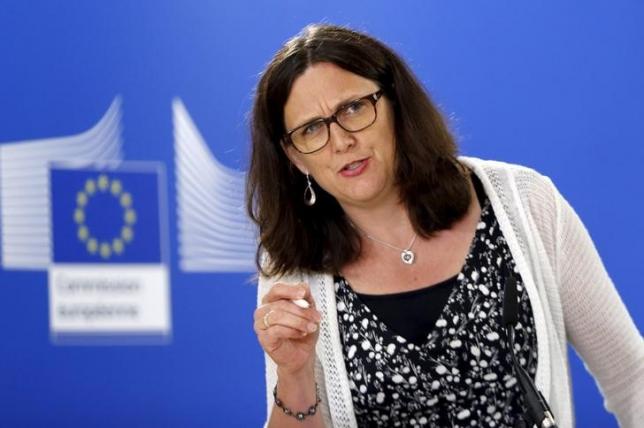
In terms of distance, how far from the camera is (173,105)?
335 cm

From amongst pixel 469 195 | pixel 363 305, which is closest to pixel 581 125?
pixel 469 195

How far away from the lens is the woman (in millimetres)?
1886

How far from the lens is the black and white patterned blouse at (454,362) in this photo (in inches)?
73.9

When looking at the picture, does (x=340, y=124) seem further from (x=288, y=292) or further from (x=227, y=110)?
(x=227, y=110)

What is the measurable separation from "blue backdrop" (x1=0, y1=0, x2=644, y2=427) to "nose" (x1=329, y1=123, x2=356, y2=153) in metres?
1.07

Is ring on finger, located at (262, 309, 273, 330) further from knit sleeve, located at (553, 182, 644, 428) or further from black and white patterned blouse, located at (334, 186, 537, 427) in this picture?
knit sleeve, located at (553, 182, 644, 428)

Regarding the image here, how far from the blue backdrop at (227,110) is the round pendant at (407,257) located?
1044mm

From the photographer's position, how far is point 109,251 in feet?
11.2

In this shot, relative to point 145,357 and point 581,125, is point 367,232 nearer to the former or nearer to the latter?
point 581,125

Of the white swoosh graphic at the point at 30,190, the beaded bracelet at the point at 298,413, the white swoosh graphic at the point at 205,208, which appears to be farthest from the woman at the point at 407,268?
the white swoosh graphic at the point at 30,190

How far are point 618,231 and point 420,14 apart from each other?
32.9 inches

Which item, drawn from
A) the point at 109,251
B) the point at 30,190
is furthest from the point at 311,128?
the point at 30,190

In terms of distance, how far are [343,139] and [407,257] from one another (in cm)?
26

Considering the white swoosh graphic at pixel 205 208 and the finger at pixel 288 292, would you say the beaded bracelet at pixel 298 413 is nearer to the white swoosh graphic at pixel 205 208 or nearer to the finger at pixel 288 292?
the finger at pixel 288 292
